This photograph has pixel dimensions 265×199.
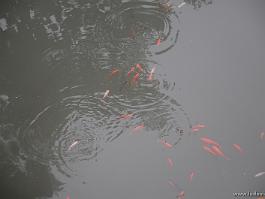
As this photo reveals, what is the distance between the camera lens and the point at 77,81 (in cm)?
301

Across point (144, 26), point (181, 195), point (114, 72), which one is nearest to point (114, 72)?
point (114, 72)

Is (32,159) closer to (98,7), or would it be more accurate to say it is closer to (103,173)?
(103,173)

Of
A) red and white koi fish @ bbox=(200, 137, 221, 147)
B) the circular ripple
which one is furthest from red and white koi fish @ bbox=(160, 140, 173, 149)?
the circular ripple

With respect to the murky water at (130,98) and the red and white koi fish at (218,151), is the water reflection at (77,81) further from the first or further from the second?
the red and white koi fish at (218,151)

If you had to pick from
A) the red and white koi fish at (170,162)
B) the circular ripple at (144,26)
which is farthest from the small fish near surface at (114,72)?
the red and white koi fish at (170,162)

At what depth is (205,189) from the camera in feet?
8.69

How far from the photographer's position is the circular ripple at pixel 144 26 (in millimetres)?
3174

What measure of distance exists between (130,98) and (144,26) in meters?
0.72

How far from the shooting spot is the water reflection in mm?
2781

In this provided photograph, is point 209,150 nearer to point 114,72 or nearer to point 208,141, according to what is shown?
point 208,141

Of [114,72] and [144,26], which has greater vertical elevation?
[144,26]

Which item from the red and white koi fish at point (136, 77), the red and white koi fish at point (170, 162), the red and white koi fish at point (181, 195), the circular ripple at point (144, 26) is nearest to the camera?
the red and white koi fish at point (181, 195)

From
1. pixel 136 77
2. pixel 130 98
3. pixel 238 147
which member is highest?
pixel 136 77

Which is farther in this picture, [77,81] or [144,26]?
[144,26]
